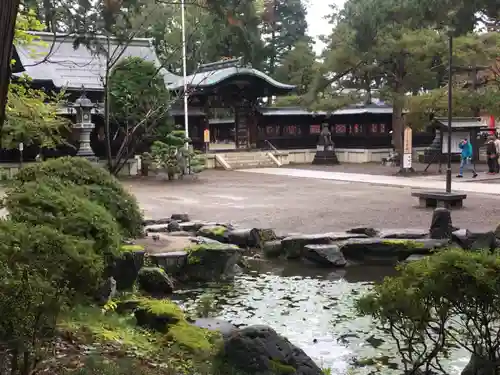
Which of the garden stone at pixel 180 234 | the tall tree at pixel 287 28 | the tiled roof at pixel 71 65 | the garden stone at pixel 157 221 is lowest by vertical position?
the garden stone at pixel 180 234

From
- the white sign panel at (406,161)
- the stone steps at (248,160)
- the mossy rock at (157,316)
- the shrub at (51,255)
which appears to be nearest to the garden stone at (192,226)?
the mossy rock at (157,316)

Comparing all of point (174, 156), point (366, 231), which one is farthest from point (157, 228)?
point (174, 156)

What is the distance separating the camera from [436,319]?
4301mm

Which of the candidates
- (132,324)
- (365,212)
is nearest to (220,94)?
(365,212)

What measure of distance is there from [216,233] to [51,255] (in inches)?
313

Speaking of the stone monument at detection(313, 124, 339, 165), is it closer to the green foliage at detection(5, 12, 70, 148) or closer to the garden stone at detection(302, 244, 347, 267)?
the green foliage at detection(5, 12, 70, 148)

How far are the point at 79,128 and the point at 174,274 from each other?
1941 cm

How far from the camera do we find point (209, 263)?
9.76 metres

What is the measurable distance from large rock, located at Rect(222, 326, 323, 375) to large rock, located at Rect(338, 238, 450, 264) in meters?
6.17

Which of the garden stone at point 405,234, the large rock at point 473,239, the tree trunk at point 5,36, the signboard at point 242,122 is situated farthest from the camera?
the signboard at point 242,122

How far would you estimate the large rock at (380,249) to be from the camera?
1077cm

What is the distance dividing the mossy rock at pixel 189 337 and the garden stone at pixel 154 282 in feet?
8.28

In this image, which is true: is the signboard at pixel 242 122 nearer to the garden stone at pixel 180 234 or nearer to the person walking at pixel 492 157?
the person walking at pixel 492 157

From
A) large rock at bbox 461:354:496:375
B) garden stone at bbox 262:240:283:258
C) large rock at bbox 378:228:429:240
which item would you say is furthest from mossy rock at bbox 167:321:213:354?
large rock at bbox 378:228:429:240
